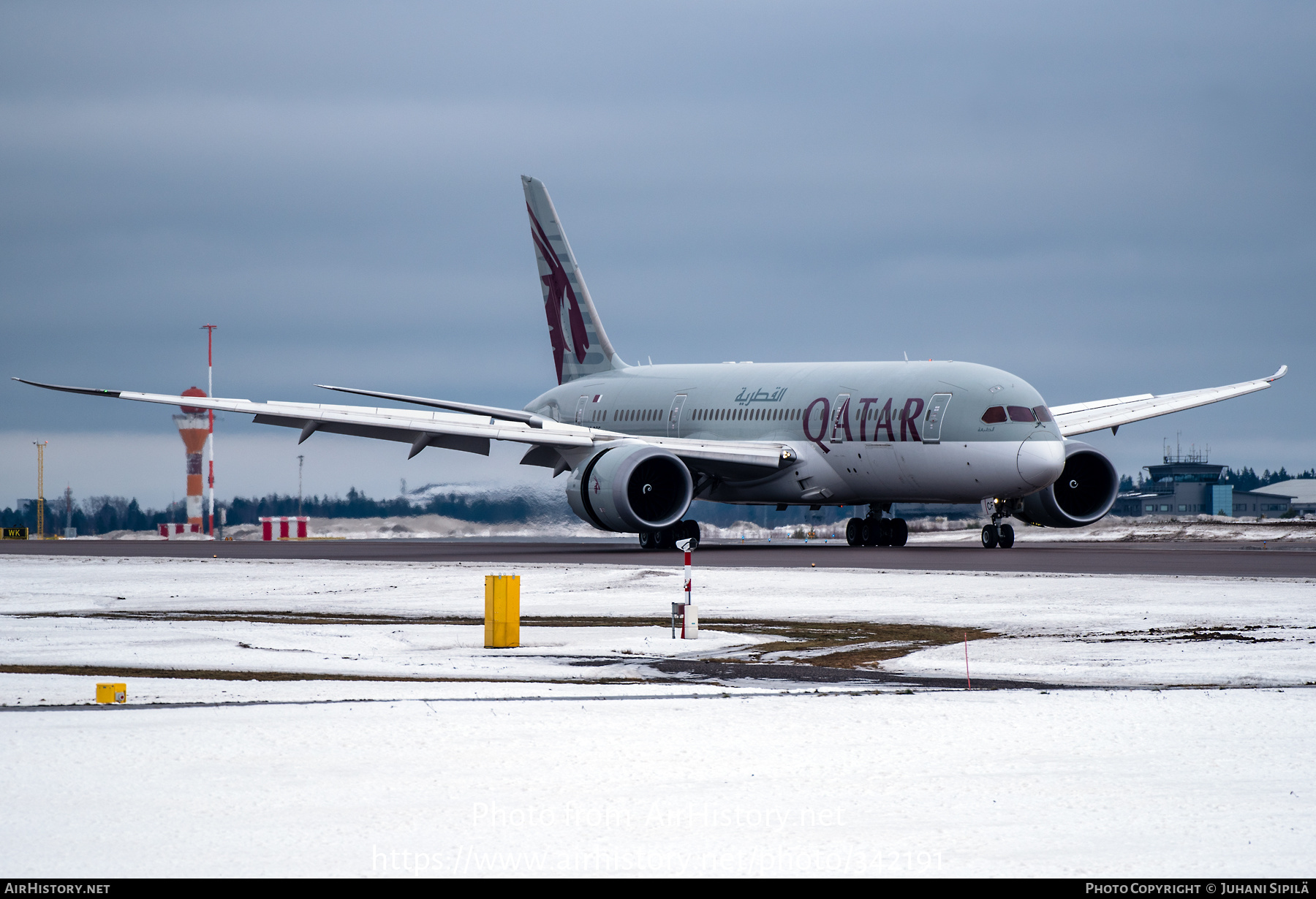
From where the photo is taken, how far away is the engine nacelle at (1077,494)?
3822cm

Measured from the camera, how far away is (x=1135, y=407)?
141ft

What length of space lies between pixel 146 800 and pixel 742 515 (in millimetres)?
47051

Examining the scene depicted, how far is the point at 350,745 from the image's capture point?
9.19 meters

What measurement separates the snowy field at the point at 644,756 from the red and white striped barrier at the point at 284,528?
145 ft

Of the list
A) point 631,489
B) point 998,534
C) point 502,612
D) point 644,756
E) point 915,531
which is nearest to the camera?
point 644,756

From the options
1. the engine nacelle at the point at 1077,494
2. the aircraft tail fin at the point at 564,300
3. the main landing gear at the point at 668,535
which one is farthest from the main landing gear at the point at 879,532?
the aircraft tail fin at the point at 564,300

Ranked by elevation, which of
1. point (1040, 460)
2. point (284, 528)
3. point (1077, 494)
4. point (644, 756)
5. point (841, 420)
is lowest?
point (644, 756)

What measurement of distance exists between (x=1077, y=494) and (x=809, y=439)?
668 centimetres

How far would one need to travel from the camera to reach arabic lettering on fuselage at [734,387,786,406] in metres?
40.4

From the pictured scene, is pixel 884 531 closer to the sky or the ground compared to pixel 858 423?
closer to the ground

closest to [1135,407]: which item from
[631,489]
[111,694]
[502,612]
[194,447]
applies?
[631,489]

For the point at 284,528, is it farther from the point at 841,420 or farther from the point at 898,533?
the point at 841,420

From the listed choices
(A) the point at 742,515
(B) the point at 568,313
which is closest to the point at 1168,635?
(B) the point at 568,313
